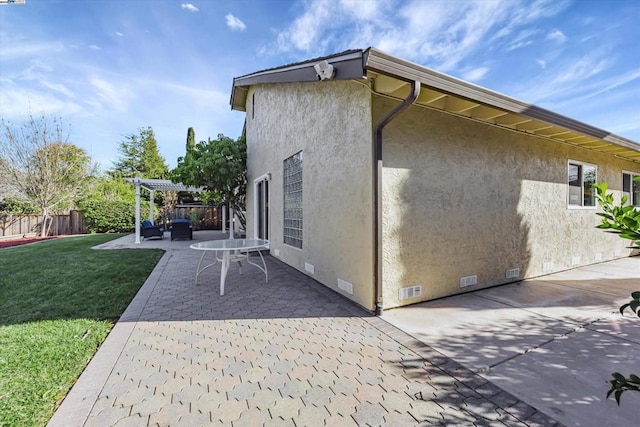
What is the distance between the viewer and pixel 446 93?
12.6 feet

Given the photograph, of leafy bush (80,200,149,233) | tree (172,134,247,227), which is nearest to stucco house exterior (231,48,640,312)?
tree (172,134,247,227)

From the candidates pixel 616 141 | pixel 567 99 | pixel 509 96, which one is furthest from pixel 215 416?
pixel 567 99

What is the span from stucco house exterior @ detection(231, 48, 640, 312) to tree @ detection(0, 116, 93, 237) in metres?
17.7

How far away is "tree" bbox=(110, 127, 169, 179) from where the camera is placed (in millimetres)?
29875

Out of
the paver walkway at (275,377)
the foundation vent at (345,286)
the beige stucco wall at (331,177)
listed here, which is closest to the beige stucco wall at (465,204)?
the beige stucco wall at (331,177)

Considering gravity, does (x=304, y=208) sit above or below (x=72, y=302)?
above

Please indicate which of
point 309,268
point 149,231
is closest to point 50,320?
point 309,268

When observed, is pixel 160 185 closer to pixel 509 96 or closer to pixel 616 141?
pixel 509 96

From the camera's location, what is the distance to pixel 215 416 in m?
2.14

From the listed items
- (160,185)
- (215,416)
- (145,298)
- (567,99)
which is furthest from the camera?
(160,185)

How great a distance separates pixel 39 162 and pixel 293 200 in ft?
64.3

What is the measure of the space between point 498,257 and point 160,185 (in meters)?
15.3

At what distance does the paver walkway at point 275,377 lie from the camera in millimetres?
2146

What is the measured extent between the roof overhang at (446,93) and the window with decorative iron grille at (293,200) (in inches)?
81.8
